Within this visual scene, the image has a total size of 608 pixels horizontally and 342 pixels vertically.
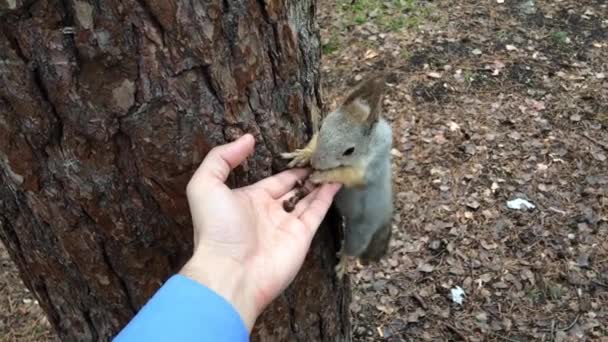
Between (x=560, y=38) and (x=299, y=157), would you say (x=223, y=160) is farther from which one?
(x=560, y=38)

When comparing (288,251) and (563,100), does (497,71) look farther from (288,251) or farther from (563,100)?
(288,251)

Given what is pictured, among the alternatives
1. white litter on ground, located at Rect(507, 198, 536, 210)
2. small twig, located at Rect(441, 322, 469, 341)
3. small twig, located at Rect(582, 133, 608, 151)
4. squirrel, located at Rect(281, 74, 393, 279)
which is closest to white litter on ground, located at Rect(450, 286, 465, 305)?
Result: small twig, located at Rect(441, 322, 469, 341)

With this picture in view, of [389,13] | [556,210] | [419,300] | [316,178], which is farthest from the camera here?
[389,13]

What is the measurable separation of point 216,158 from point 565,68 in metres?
4.16

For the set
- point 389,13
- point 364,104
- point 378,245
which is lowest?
point 389,13

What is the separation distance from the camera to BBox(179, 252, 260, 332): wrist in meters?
1.74

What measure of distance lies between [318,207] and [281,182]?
0.15 meters

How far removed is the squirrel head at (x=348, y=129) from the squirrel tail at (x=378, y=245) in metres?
0.53

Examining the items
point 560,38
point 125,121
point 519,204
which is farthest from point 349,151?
point 560,38

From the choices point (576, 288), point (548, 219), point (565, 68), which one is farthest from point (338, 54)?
point (576, 288)

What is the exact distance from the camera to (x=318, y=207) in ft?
7.03

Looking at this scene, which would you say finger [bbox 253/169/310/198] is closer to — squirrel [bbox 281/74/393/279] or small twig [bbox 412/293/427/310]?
squirrel [bbox 281/74/393/279]

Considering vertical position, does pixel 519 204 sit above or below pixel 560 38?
below

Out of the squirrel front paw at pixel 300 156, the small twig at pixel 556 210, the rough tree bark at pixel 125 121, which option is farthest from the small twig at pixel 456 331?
the squirrel front paw at pixel 300 156
